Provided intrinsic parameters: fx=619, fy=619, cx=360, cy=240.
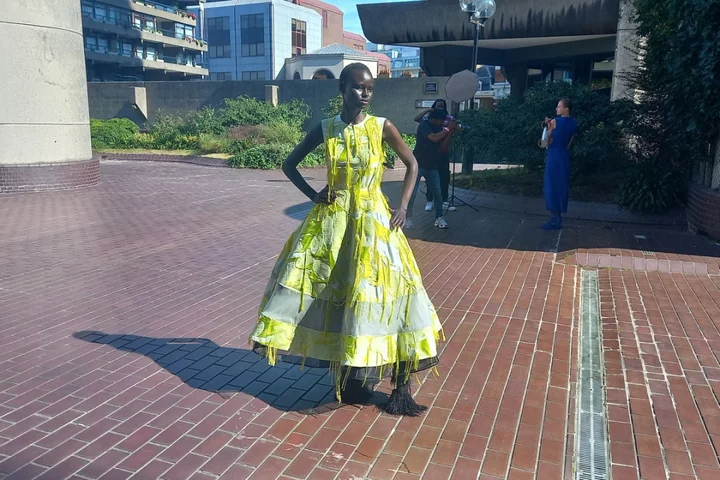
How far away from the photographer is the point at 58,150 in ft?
42.2

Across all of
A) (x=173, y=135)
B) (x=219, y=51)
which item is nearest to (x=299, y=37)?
(x=219, y=51)

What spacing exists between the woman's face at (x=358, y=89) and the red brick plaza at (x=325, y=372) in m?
1.78

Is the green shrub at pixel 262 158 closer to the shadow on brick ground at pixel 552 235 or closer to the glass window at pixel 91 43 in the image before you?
the shadow on brick ground at pixel 552 235

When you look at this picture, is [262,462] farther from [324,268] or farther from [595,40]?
[595,40]

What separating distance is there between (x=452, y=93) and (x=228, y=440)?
9.44 m

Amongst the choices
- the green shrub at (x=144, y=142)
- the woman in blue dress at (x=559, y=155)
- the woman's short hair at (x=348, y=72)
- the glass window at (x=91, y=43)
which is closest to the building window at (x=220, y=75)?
the glass window at (x=91, y=43)

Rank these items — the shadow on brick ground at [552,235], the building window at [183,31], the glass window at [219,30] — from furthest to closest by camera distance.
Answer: the glass window at [219,30]
the building window at [183,31]
the shadow on brick ground at [552,235]

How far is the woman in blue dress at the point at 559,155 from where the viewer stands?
28.5ft

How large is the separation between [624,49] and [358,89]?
37.4 ft

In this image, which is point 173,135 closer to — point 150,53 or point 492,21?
point 492,21

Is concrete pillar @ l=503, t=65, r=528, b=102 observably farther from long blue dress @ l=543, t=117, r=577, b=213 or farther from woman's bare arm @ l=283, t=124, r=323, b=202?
woman's bare arm @ l=283, t=124, r=323, b=202

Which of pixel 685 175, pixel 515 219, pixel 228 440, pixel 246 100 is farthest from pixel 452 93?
pixel 246 100

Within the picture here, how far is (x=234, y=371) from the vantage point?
13.7ft

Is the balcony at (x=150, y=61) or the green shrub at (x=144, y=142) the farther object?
the balcony at (x=150, y=61)
